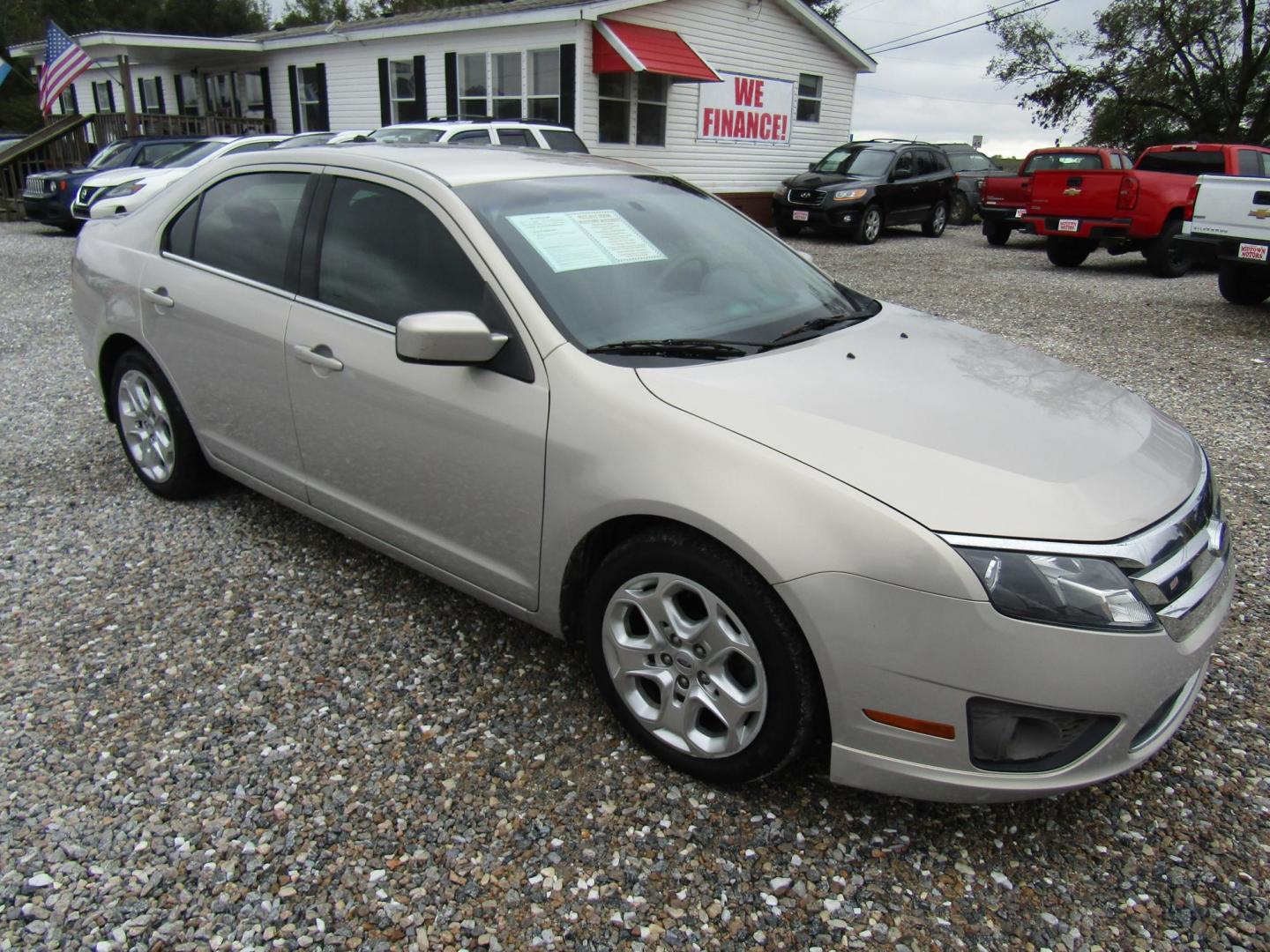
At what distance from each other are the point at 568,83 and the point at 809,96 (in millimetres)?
7088

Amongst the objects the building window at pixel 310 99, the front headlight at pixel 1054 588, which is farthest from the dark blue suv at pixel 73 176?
the front headlight at pixel 1054 588

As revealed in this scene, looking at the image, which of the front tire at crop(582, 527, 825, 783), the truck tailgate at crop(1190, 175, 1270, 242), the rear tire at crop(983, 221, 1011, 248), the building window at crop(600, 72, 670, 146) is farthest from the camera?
the rear tire at crop(983, 221, 1011, 248)

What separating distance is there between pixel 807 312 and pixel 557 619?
4.48 feet

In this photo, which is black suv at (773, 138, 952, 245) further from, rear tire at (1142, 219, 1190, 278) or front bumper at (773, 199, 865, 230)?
rear tire at (1142, 219, 1190, 278)

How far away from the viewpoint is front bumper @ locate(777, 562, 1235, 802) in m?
1.97

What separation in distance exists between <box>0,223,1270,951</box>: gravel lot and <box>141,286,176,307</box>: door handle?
1034 millimetres

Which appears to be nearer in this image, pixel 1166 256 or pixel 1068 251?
pixel 1166 256

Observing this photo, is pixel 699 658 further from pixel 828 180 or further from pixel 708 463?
pixel 828 180

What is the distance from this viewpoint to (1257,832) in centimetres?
237

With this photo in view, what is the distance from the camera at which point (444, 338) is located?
2504mm

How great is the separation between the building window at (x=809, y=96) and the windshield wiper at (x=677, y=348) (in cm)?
1914

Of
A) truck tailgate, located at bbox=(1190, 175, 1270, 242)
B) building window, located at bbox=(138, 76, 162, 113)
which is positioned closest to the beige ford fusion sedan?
truck tailgate, located at bbox=(1190, 175, 1270, 242)

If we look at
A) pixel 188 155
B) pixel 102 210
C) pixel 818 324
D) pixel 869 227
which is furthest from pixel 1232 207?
pixel 188 155

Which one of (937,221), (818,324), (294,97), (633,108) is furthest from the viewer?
(294,97)
